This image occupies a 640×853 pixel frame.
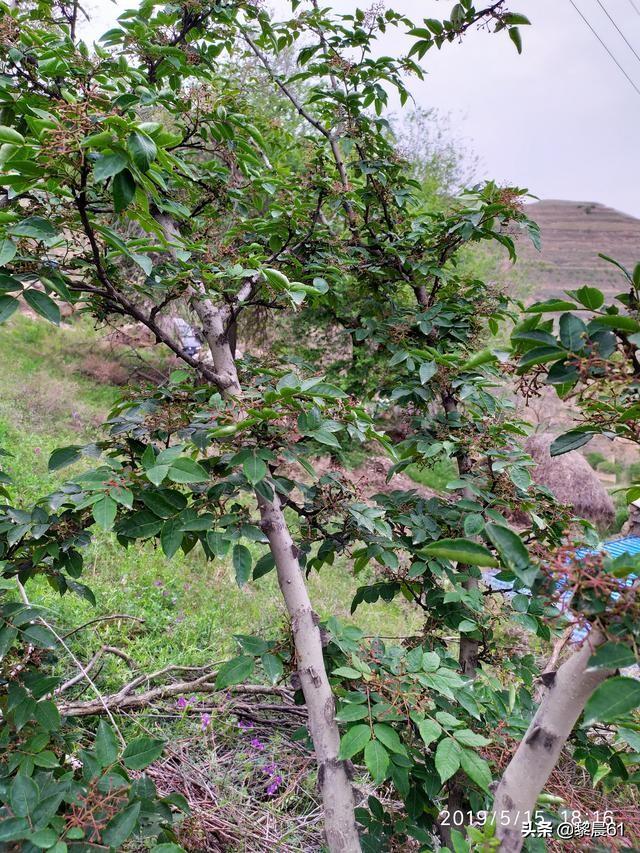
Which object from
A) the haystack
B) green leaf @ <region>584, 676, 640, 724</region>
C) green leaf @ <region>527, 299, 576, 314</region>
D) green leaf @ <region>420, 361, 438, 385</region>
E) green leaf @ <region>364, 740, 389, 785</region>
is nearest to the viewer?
green leaf @ <region>584, 676, 640, 724</region>

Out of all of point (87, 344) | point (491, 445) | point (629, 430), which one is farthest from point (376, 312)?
point (87, 344)

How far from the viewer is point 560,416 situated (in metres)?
9.48

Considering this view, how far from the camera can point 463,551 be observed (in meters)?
0.70

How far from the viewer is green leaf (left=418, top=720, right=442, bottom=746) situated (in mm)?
886

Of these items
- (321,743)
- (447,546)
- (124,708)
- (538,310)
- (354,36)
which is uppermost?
(354,36)

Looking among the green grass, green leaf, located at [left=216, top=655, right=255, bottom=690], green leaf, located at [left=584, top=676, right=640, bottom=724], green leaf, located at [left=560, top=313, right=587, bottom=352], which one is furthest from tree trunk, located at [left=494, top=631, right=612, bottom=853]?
the green grass

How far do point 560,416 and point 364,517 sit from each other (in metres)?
9.34

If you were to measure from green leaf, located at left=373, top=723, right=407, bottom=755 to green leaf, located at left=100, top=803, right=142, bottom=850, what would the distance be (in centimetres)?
40

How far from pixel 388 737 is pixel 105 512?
Result: 605mm

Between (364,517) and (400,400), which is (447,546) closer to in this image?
(364,517)

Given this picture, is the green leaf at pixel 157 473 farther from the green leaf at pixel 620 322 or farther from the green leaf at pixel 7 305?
the green leaf at pixel 620 322

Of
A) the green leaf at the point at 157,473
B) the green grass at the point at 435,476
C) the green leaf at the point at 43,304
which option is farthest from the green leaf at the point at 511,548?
the green grass at the point at 435,476

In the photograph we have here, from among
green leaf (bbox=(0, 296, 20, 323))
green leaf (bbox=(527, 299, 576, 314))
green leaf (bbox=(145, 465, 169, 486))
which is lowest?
green leaf (bbox=(145, 465, 169, 486))

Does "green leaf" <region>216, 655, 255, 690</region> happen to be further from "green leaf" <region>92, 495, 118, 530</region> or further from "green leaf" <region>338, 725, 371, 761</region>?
"green leaf" <region>92, 495, 118, 530</region>
